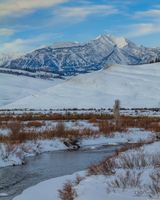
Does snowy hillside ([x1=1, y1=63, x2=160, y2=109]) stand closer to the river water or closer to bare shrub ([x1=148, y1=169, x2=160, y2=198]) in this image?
the river water

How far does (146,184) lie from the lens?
11.7m

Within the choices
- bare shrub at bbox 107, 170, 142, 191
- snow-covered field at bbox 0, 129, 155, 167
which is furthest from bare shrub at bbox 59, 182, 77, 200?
snow-covered field at bbox 0, 129, 155, 167

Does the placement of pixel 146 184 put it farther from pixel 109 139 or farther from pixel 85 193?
pixel 109 139

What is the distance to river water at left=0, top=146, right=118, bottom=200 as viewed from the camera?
17.1 meters

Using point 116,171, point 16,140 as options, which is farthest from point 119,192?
A: point 16,140

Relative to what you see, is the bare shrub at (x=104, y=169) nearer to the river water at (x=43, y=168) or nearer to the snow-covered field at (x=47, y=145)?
the river water at (x=43, y=168)

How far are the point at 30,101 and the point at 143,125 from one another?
80.1 metres

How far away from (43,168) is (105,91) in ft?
338

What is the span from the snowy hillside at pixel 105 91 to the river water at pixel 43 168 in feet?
272

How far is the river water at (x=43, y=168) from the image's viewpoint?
56.1 ft

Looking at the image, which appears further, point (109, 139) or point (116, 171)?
point (109, 139)

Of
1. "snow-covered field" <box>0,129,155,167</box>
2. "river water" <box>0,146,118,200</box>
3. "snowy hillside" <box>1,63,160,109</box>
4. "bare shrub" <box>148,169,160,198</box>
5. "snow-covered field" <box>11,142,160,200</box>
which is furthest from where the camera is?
"snowy hillside" <box>1,63,160,109</box>

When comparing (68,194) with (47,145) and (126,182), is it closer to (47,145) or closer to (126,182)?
(126,182)

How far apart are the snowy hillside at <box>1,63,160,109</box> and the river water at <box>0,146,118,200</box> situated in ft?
272
